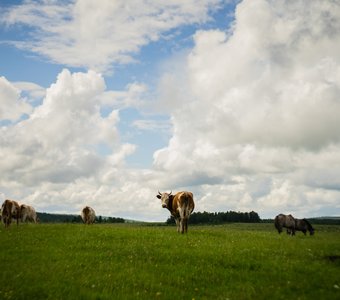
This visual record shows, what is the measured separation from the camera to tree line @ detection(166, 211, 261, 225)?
172300 mm

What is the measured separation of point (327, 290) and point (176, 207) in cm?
1828

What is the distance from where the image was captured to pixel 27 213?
5262cm

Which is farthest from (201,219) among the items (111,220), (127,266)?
(127,266)

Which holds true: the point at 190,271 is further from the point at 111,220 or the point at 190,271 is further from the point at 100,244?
the point at 111,220

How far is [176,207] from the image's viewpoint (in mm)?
31688

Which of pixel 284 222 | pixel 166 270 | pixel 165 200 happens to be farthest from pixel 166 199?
pixel 284 222

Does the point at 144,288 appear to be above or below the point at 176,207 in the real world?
below

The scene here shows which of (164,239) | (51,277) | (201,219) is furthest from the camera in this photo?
(201,219)

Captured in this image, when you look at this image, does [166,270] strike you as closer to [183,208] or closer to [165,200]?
[183,208]

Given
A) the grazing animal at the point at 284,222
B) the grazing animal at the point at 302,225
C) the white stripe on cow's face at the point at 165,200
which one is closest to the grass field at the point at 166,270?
→ the white stripe on cow's face at the point at 165,200

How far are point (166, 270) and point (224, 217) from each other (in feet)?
542

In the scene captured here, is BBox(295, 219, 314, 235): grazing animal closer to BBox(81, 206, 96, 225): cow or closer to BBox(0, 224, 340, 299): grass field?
BBox(81, 206, 96, 225): cow

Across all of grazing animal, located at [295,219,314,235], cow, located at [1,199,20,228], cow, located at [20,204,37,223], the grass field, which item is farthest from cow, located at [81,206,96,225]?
grazing animal, located at [295,219,314,235]

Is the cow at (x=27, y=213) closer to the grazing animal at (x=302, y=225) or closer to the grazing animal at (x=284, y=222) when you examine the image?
the grazing animal at (x=284, y=222)
